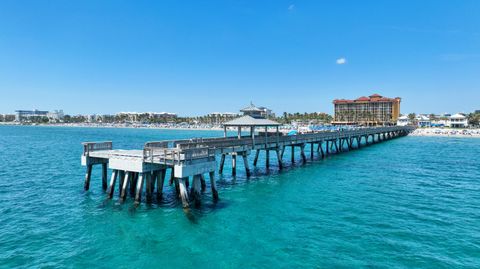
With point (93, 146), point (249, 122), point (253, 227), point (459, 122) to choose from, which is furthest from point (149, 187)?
point (459, 122)

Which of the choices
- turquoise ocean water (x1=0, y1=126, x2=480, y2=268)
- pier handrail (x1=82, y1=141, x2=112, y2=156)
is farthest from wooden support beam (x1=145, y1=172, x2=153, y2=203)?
pier handrail (x1=82, y1=141, x2=112, y2=156)

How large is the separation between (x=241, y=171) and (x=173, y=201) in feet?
48.2

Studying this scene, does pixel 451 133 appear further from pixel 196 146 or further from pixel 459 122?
pixel 196 146

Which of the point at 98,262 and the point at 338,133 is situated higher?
the point at 338,133

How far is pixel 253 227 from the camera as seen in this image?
54.3 feet

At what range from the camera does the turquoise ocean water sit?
12.9m

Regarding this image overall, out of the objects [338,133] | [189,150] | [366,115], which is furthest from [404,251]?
[366,115]

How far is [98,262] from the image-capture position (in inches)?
492

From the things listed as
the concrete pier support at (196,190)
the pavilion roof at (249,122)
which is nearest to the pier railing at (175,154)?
the concrete pier support at (196,190)

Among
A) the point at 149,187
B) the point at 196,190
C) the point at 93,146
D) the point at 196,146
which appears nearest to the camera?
the point at 196,190

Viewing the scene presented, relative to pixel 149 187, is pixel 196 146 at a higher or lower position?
higher

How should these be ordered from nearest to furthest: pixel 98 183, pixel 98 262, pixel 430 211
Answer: pixel 98 262
pixel 430 211
pixel 98 183

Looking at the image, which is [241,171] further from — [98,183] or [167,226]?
[167,226]

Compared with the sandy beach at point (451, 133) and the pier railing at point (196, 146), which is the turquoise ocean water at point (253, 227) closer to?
the pier railing at point (196, 146)
